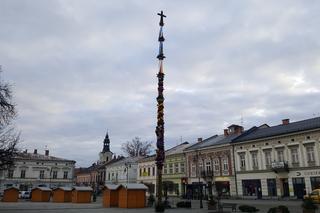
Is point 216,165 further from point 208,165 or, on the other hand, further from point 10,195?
point 10,195

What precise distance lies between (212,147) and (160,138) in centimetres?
2991

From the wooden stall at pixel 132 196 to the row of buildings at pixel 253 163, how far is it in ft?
20.7

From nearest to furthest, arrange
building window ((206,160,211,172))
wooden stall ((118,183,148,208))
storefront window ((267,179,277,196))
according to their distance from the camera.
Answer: wooden stall ((118,183,148,208))
storefront window ((267,179,277,196))
building window ((206,160,211,172))

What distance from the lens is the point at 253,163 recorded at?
48.4 metres

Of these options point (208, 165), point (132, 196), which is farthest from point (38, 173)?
point (132, 196)

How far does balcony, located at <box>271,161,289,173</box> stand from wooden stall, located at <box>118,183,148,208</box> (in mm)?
18074

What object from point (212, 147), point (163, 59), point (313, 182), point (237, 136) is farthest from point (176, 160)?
point (163, 59)

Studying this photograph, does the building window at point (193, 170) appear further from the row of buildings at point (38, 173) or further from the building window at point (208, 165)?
the row of buildings at point (38, 173)

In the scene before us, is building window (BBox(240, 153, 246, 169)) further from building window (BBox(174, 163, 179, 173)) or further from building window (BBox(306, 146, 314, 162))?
building window (BBox(174, 163, 179, 173))

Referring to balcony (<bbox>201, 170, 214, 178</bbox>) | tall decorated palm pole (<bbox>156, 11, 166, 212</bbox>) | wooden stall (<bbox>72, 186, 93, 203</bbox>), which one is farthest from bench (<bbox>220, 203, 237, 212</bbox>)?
balcony (<bbox>201, 170, 214, 178</bbox>)

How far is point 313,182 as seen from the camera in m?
40.8

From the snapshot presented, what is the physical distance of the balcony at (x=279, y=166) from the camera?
4341 cm

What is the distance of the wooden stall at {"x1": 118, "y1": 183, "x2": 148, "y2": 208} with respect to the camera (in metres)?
34.9

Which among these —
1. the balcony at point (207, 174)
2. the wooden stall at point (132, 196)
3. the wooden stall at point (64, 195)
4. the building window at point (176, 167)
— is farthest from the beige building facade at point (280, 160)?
the wooden stall at point (64, 195)
